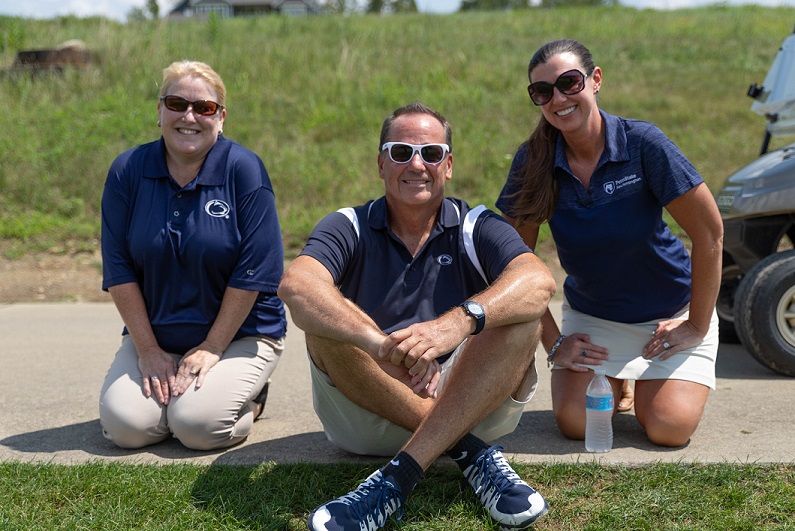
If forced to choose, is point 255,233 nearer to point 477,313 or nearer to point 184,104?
point 184,104

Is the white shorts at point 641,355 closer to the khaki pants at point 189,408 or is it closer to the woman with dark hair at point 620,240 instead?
the woman with dark hair at point 620,240

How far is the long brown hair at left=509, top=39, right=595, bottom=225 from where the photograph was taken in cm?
453

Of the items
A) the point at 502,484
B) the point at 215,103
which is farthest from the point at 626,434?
the point at 215,103

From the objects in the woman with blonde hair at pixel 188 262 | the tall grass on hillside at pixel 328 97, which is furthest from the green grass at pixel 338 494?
the tall grass on hillside at pixel 328 97

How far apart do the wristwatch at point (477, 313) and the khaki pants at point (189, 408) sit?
1495mm

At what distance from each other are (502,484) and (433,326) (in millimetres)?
673

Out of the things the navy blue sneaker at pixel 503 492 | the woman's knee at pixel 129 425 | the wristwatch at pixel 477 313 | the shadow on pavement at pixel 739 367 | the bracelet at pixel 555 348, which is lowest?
the shadow on pavement at pixel 739 367

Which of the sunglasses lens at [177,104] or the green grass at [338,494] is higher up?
the sunglasses lens at [177,104]

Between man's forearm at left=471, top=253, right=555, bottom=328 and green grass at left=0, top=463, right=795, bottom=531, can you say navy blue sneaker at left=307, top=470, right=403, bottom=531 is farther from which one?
man's forearm at left=471, top=253, right=555, bottom=328

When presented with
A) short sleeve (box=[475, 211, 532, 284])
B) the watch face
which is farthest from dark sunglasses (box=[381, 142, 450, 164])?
the watch face

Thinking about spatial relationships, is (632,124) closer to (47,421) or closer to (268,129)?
(47,421)

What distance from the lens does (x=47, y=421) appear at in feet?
17.0

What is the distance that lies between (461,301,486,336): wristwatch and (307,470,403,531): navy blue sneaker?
2.19 feet

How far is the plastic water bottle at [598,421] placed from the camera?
446 cm
